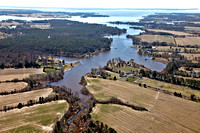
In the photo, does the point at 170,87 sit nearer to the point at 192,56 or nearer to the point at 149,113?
the point at 149,113

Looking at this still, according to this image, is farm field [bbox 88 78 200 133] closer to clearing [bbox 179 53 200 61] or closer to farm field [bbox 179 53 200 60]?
clearing [bbox 179 53 200 61]

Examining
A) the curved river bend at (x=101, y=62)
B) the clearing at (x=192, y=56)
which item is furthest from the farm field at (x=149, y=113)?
the clearing at (x=192, y=56)

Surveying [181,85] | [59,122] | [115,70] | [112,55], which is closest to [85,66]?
[115,70]

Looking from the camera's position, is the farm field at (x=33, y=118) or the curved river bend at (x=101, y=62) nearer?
the farm field at (x=33, y=118)

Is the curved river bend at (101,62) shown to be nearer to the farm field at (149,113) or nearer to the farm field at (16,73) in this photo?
the farm field at (149,113)

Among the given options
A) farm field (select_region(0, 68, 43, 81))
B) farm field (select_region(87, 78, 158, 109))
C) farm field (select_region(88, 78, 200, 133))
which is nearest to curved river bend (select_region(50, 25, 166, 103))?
farm field (select_region(87, 78, 158, 109))

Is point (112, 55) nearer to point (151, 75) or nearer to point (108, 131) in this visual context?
point (151, 75)
